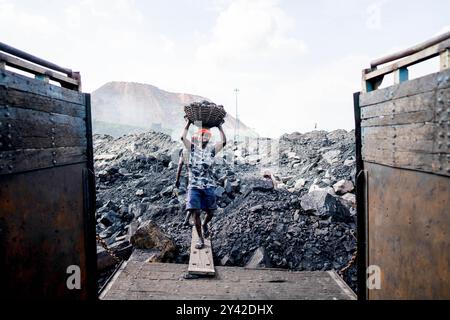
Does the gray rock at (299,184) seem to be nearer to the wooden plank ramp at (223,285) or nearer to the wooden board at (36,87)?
the wooden plank ramp at (223,285)

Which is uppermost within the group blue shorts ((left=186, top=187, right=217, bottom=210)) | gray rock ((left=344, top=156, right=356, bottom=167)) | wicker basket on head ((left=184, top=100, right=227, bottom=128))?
wicker basket on head ((left=184, top=100, right=227, bottom=128))

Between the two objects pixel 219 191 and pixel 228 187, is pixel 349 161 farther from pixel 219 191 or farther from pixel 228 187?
pixel 219 191

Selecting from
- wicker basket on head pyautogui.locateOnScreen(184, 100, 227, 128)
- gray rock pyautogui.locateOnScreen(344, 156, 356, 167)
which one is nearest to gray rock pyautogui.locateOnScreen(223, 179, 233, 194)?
wicker basket on head pyautogui.locateOnScreen(184, 100, 227, 128)

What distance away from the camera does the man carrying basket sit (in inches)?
191

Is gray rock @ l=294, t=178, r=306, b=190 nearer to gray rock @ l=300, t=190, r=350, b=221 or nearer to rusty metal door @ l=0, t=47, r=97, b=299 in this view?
gray rock @ l=300, t=190, r=350, b=221

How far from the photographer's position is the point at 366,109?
299 cm

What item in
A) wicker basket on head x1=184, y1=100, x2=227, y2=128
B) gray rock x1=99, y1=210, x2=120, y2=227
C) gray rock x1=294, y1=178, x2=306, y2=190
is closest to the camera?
wicker basket on head x1=184, y1=100, x2=227, y2=128

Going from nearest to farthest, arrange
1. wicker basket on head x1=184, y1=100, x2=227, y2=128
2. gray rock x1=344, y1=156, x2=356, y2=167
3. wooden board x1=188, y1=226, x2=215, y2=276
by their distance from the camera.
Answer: wooden board x1=188, y1=226, x2=215, y2=276 < wicker basket on head x1=184, y1=100, x2=227, y2=128 < gray rock x1=344, y1=156, x2=356, y2=167

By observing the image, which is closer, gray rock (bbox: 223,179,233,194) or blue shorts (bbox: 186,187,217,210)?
blue shorts (bbox: 186,187,217,210)

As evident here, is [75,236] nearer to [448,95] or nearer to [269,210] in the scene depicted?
[448,95]

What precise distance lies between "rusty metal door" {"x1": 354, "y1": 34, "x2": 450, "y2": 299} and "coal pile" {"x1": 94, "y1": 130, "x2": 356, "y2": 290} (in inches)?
96.9

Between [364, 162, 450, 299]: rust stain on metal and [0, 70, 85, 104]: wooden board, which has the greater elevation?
[0, 70, 85, 104]: wooden board

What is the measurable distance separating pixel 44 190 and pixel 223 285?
2.69m

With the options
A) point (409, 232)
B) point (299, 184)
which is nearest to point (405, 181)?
point (409, 232)
